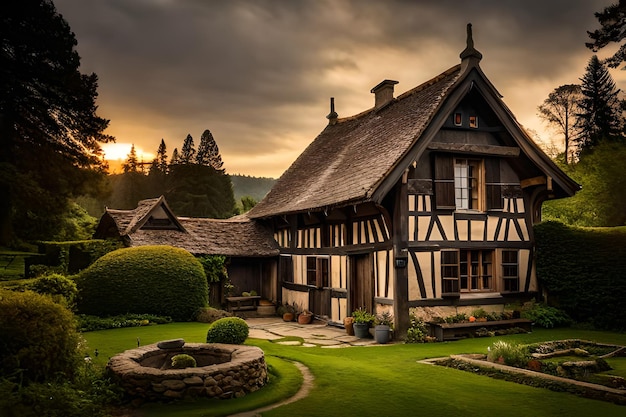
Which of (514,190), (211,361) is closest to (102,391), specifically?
(211,361)

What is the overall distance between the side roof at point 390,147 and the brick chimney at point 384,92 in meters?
0.30

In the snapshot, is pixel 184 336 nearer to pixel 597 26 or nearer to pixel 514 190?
pixel 514 190

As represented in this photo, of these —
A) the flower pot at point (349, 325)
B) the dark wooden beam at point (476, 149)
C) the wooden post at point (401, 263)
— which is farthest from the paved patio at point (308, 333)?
the dark wooden beam at point (476, 149)

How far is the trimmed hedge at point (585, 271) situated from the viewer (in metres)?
15.0

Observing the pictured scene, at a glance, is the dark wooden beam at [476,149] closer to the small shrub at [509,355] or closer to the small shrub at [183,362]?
the small shrub at [509,355]

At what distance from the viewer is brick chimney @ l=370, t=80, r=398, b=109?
21.6 m

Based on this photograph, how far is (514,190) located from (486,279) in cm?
320

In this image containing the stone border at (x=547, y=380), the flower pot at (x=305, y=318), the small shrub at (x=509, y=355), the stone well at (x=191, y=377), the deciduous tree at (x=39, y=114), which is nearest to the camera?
the deciduous tree at (x=39, y=114)

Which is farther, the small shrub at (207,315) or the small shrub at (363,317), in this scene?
the small shrub at (207,315)

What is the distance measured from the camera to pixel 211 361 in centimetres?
969

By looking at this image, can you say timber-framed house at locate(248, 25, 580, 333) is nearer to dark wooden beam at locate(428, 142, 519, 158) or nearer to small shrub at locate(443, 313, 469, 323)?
dark wooden beam at locate(428, 142, 519, 158)

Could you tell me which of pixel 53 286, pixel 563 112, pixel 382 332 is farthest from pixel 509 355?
pixel 563 112

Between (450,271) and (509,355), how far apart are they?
5.00m

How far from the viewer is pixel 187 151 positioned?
2347 inches
